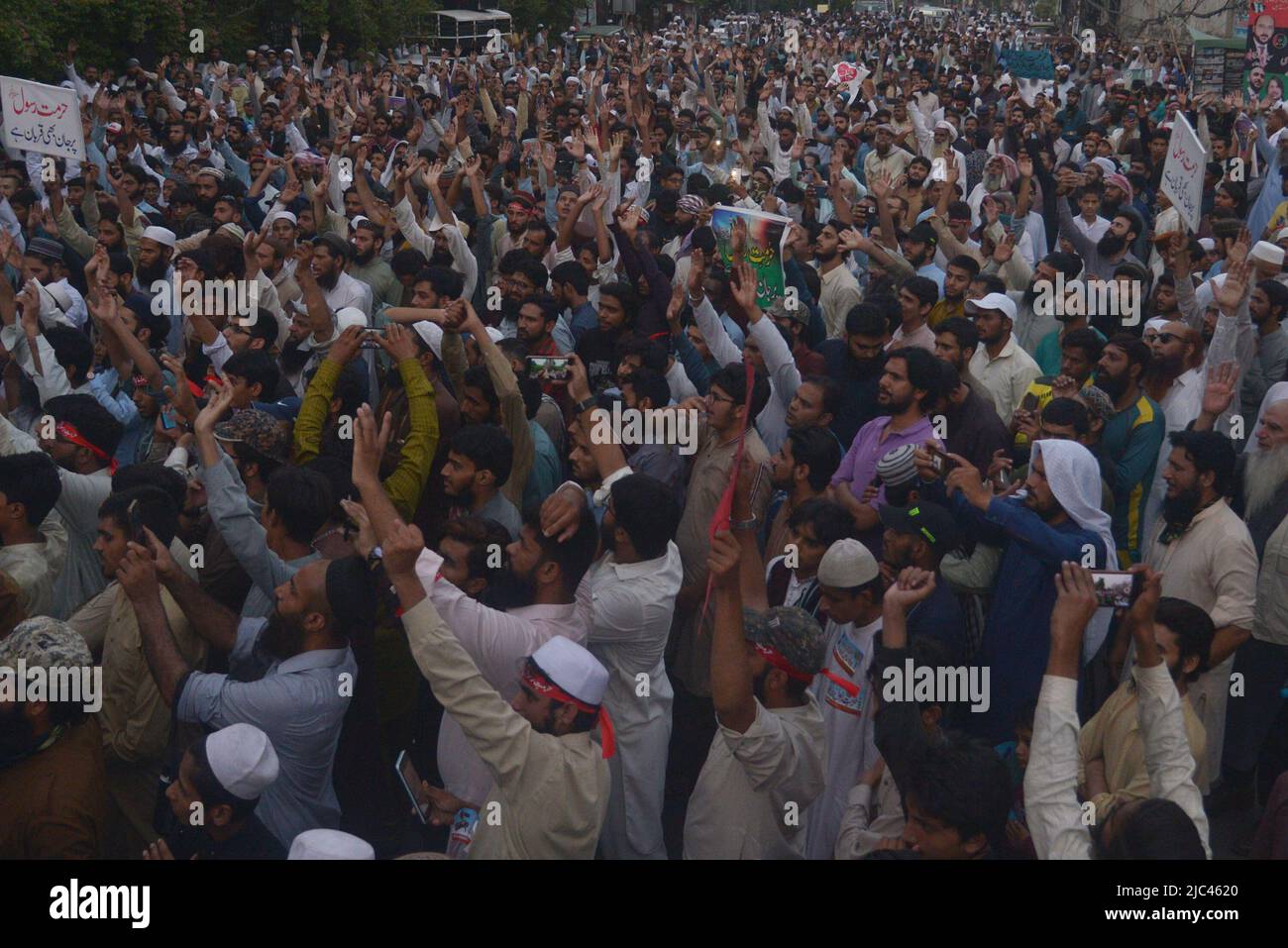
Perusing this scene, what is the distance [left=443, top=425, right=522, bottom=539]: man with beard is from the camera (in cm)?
429

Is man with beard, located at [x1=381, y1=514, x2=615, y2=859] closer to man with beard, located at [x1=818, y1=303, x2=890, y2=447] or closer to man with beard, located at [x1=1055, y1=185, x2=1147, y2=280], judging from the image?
man with beard, located at [x1=818, y1=303, x2=890, y2=447]

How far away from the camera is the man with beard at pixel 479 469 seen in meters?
4.29

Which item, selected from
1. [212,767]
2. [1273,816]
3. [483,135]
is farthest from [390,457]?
[483,135]

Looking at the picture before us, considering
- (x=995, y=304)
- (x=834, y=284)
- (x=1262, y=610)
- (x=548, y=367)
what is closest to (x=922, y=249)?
(x=834, y=284)

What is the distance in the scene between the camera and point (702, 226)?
770 centimetres

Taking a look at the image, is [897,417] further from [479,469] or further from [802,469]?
[479,469]

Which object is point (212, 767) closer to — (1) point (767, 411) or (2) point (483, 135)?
(1) point (767, 411)

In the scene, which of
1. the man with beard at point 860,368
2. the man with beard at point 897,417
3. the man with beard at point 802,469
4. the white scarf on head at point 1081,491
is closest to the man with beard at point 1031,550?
the white scarf on head at point 1081,491

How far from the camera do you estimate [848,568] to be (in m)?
3.70

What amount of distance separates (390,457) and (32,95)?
5.04 meters

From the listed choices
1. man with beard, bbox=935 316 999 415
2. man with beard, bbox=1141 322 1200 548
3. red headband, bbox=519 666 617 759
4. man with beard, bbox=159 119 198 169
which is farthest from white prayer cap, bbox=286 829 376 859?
man with beard, bbox=159 119 198 169

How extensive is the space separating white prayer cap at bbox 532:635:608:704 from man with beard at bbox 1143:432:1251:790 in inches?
87.7

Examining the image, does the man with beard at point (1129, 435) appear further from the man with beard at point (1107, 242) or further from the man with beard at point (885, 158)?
the man with beard at point (885, 158)

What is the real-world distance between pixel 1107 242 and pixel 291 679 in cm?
645
